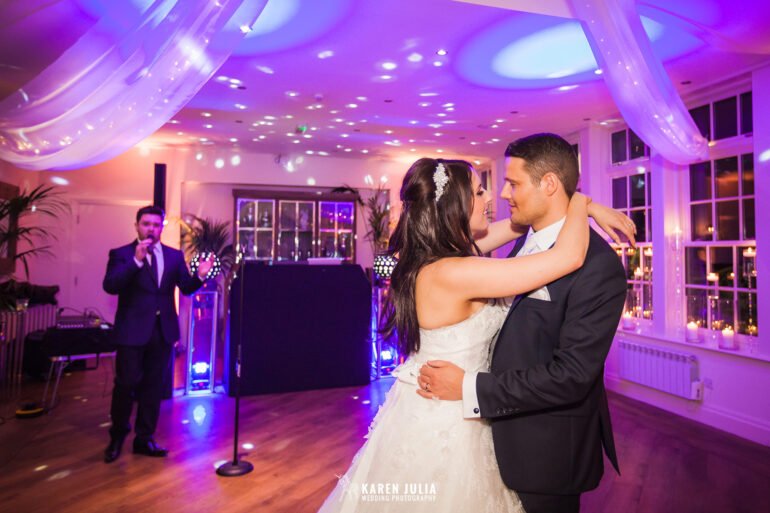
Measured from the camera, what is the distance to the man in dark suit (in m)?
3.46

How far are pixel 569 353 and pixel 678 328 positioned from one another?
15.2ft

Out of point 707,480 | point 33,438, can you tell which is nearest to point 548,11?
point 707,480

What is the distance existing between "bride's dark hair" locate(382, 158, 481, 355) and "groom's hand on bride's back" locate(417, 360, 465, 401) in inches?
7.2

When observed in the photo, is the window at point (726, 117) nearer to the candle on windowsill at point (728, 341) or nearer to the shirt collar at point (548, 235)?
the candle on windowsill at point (728, 341)

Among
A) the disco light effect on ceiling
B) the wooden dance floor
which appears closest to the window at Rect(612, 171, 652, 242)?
the disco light effect on ceiling

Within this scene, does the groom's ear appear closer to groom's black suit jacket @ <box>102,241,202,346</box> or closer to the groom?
the groom

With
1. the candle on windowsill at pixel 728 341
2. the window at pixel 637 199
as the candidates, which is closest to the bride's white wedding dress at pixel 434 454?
the candle on windowsill at pixel 728 341

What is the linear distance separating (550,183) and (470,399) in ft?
2.13

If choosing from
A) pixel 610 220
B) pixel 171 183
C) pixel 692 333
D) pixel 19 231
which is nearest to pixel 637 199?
pixel 692 333

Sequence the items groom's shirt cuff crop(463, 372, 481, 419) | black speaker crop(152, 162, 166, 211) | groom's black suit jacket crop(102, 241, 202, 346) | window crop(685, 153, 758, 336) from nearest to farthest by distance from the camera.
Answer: groom's shirt cuff crop(463, 372, 481, 419)
groom's black suit jacket crop(102, 241, 202, 346)
window crop(685, 153, 758, 336)
black speaker crop(152, 162, 166, 211)

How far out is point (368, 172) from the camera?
9070mm

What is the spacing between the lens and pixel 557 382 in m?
1.26

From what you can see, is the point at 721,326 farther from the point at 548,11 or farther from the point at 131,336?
the point at 131,336

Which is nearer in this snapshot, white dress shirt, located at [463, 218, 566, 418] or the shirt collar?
white dress shirt, located at [463, 218, 566, 418]
